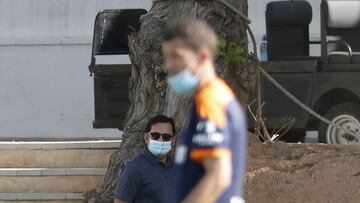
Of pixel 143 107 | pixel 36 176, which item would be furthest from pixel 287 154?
pixel 36 176

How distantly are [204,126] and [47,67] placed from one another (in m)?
14.1

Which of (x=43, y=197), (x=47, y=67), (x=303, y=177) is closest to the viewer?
(x=303, y=177)

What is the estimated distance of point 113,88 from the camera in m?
10.2

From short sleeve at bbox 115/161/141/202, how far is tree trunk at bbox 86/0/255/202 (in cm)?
166

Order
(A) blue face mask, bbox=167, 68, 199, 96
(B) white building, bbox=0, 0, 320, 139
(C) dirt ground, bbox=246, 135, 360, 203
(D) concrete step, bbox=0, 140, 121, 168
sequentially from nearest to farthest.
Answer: (A) blue face mask, bbox=167, 68, 199, 96 → (C) dirt ground, bbox=246, 135, 360, 203 → (D) concrete step, bbox=0, 140, 121, 168 → (B) white building, bbox=0, 0, 320, 139

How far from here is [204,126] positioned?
3.39 meters

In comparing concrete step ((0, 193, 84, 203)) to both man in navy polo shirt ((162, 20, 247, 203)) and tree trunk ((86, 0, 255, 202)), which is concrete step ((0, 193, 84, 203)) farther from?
man in navy polo shirt ((162, 20, 247, 203))

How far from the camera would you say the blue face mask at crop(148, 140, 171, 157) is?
557 cm

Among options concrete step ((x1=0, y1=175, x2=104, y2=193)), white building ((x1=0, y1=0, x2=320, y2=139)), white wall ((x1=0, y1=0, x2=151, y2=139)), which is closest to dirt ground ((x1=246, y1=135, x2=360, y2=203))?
concrete step ((x1=0, y1=175, x2=104, y2=193))

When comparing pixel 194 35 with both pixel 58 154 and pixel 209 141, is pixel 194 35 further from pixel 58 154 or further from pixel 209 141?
pixel 58 154

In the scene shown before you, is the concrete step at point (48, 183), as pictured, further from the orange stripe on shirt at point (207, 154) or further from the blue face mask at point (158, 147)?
the orange stripe on shirt at point (207, 154)

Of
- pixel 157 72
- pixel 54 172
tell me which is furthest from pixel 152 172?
pixel 54 172

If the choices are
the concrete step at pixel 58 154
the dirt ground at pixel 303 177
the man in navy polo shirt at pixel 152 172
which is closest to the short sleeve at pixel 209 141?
the man in navy polo shirt at pixel 152 172

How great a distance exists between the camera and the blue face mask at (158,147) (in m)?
5.57
